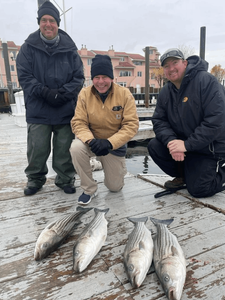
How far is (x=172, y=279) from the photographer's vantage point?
5.01 feet

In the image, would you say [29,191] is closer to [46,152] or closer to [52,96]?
[46,152]

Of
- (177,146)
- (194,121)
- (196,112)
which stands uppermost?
(196,112)

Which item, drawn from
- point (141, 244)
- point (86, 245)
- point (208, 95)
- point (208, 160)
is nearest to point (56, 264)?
point (86, 245)

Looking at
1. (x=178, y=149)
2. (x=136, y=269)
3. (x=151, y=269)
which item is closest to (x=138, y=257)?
(x=136, y=269)

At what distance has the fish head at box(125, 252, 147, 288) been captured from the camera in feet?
5.31

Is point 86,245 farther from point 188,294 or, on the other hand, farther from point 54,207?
point 54,207

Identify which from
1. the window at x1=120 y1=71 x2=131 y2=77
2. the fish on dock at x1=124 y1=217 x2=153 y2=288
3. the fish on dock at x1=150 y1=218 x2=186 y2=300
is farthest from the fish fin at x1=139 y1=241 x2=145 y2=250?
the window at x1=120 y1=71 x2=131 y2=77

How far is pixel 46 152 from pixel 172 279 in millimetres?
2385

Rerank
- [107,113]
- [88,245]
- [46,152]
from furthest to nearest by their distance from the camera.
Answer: [46,152]
[107,113]
[88,245]

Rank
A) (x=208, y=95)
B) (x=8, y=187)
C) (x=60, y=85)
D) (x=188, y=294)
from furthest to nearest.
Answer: (x=8, y=187) → (x=60, y=85) → (x=208, y=95) → (x=188, y=294)

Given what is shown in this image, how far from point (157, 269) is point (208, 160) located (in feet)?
5.63

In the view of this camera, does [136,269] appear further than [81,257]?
No

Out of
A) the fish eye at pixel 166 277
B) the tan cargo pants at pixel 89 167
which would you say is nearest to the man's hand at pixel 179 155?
→ the tan cargo pants at pixel 89 167

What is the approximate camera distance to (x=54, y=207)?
9.59 feet
